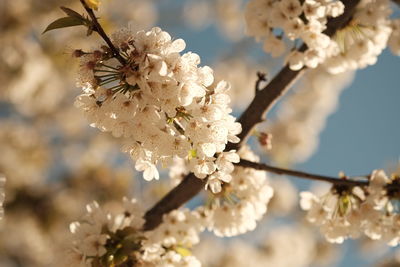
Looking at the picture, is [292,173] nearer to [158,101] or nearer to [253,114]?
[253,114]

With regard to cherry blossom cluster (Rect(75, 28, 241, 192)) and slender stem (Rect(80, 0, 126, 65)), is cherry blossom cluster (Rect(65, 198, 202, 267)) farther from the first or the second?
slender stem (Rect(80, 0, 126, 65))

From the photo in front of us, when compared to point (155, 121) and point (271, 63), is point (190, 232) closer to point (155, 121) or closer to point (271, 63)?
point (155, 121)

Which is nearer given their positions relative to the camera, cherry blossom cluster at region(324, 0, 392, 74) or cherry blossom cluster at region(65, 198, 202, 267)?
cherry blossom cluster at region(65, 198, 202, 267)

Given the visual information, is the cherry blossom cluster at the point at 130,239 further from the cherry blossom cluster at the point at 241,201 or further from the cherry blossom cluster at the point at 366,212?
the cherry blossom cluster at the point at 366,212

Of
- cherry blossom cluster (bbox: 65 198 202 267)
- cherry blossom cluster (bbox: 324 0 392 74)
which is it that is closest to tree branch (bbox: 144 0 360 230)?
cherry blossom cluster (bbox: 65 198 202 267)

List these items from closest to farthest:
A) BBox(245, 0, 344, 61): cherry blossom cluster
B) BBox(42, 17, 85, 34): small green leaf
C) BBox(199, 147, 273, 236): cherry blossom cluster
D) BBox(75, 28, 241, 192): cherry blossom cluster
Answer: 1. BBox(75, 28, 241, 192): cherry blossom cluster
2. BBox(42, 17, 85, 34): small green leaf
3. BBox(245, 0, 344, 61): cherry blossom cluster
4. BBox(199, 147, 273, 236): cherry blossom cluster

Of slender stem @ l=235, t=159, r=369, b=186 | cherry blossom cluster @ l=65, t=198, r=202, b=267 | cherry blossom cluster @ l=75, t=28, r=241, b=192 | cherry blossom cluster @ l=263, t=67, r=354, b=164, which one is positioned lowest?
cherry blossom cluster @ l=65, t=198, r=202, b=267
